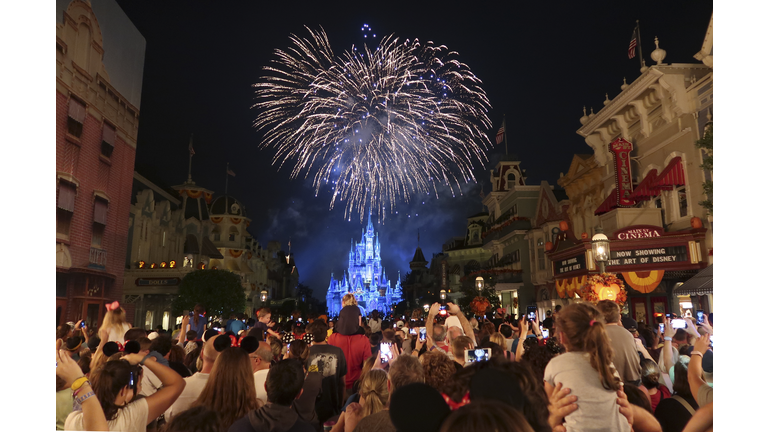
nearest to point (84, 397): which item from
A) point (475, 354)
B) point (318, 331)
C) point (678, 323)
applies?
point (318, 331)

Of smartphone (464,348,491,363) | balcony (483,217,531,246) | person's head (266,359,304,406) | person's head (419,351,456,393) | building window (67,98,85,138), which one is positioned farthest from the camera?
balcony (483,217,531,246)

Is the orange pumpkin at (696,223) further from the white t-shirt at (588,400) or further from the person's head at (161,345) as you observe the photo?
the person's head at (161,345)

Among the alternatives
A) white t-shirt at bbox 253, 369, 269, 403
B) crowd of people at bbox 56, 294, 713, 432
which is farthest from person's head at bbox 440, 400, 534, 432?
white t-shirt at bbox 253, 369, 269, 403

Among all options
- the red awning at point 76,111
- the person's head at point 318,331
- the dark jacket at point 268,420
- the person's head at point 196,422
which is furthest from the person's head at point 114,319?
the red awning at point 76,111

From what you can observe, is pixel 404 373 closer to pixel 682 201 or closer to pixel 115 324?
pixel 115 324

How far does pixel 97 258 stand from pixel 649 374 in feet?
46.5

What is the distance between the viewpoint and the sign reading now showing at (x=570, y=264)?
21394 mm

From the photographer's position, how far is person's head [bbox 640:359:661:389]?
5.32 meters

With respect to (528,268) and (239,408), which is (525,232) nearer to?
(528,268)

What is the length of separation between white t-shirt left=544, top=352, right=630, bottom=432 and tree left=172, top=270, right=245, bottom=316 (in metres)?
30.5

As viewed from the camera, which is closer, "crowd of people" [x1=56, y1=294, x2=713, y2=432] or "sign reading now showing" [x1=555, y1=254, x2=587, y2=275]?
"crowd of people" [x1=56, y1=294, x2=713, y2=432]

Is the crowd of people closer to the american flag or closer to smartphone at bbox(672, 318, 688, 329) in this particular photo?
smartphone at bbox(672, 318, 688, 329)

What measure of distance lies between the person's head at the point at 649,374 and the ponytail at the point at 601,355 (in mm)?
2140

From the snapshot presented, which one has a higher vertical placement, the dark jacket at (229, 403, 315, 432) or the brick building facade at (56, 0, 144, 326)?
the brick building facade at (56, 0, 144, 326)
